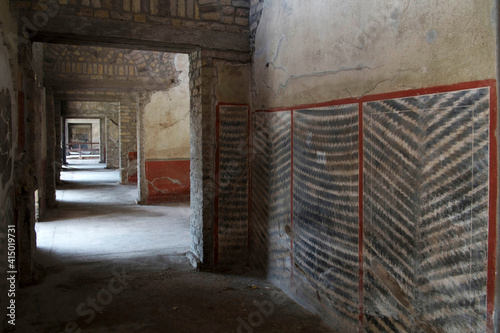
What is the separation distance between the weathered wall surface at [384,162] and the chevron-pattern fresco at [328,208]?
1cm

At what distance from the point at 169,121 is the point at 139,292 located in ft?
15.5

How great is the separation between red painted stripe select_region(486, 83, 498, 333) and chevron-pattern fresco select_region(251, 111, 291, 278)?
1.77 meters

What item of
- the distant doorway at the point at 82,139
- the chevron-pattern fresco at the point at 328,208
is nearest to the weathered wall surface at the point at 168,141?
the chevron-pattern fresco at the point at 328,208

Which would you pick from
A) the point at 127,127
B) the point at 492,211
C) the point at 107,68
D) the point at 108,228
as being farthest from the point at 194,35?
the point at 127,127

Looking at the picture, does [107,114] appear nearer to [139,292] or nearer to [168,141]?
[168,141]

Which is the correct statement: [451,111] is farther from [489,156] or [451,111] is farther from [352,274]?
[352,274]

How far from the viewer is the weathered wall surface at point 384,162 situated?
175 cm

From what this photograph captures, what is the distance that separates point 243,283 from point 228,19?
249cm

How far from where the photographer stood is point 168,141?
7.68 m

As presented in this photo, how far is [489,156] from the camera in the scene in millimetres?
1674

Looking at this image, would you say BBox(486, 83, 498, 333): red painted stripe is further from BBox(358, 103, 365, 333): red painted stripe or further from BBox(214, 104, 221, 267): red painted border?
BBox(214, 104, 221, 267): red painted border

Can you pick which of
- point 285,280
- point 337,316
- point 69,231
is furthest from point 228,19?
point 69,231

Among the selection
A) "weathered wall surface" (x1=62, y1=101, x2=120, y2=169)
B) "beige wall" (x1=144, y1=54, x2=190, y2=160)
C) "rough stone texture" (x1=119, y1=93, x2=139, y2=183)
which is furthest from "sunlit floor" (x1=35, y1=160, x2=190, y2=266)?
"weathered wall surface" (x1=62, y1=101, x2=120, y2=169)

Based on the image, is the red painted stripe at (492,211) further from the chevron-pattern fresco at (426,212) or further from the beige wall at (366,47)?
the beige wall at (366,47)
